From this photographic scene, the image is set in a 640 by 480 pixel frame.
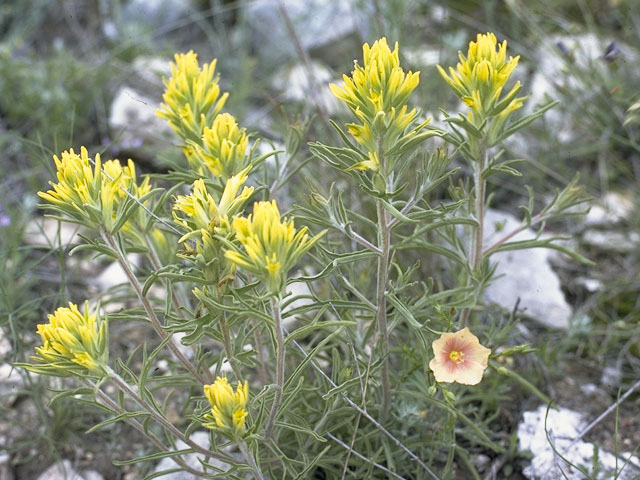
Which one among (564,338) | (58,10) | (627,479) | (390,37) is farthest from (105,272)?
(58,10)

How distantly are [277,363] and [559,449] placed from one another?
1090 mm

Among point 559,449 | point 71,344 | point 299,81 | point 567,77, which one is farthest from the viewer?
point 299,81

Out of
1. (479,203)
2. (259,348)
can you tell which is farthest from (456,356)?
(259,348)

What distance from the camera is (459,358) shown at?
1.79 metres

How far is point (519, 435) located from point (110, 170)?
149 centimetres

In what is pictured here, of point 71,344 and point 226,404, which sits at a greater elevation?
point 71,344

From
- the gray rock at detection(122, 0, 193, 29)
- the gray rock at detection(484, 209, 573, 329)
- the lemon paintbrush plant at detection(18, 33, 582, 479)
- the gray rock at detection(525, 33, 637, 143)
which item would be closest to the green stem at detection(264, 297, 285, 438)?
the lemon paintbrush plant at detection(18, 33, 582, 479)

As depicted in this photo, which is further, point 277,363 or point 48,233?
point 48,233

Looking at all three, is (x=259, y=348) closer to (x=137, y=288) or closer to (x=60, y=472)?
(x=137, y=288)

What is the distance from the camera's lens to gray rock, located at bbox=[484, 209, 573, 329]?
2768 mm

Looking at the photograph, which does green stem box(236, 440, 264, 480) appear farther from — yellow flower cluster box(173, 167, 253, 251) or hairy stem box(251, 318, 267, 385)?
yellow flower cluster box(173, 167, 253, 251)

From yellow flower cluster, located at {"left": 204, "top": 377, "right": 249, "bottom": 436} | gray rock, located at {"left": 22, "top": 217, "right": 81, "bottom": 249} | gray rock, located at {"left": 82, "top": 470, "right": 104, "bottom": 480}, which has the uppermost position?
yellow flower cluster, located at {"left": 204, "top": 377, "right": 249, "bottom": 436}

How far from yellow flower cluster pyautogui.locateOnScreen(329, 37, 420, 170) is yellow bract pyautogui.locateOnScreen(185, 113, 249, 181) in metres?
0.30

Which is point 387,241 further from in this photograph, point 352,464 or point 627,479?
point 627,479
